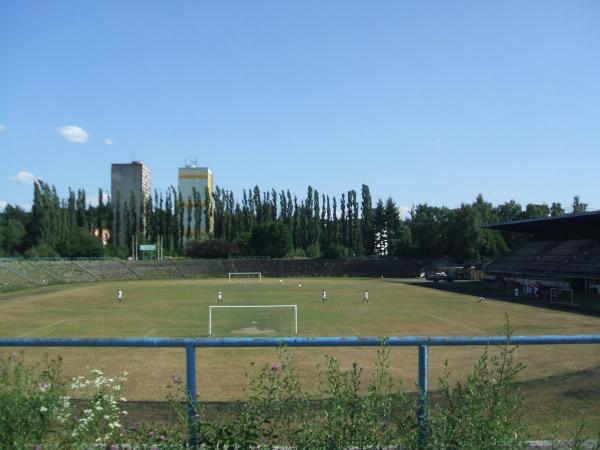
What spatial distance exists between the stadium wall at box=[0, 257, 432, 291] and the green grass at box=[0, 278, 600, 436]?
36.0 metres

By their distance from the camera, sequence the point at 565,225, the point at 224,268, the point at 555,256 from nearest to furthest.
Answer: the point at 555,256
the point at 565,225
the point at 224,268

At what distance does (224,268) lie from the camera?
10362 centimetres

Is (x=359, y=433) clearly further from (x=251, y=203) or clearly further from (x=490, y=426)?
(x=251, y=203)

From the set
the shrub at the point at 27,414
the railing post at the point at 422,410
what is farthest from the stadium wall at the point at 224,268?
the railing post at the point at 422,410

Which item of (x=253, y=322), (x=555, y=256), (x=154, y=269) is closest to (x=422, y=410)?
(x=253, y=322)

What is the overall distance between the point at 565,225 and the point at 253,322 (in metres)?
49.5

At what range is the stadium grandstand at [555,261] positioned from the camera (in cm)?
5031

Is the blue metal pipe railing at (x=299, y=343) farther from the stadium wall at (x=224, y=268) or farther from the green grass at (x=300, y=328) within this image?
the stadium wall at (x=224, y=268)

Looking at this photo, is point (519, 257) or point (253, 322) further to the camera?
point (519, 257)

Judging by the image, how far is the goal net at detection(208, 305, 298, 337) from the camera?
26578 mm

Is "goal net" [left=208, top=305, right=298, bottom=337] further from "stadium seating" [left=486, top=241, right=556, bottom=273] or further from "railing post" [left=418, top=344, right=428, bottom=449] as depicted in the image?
"stadium seating" [left=486, top=241, right=556, bottom=273]

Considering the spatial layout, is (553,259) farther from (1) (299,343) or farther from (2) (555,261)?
(1) (299,343)

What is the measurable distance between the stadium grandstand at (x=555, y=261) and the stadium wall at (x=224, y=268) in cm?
2869

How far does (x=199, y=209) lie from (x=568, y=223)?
90767 mm
